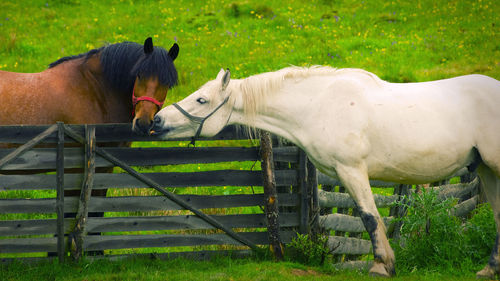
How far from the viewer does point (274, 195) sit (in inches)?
256

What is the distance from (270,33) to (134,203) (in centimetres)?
1060

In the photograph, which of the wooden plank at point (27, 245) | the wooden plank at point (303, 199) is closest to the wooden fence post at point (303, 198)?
the wooden plank at point (303, 199)

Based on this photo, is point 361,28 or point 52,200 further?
point 361,28

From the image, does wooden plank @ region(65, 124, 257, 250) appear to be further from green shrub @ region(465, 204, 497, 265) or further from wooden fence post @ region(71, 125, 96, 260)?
green shrub @ region(465, 204, 497, 265)

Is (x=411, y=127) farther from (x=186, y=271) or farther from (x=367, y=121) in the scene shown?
(x=186, y=271)

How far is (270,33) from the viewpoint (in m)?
15.9

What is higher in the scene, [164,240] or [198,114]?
[198,114]

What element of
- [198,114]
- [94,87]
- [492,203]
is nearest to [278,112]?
[198,114]

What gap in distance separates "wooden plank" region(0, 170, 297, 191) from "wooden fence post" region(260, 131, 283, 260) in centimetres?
21

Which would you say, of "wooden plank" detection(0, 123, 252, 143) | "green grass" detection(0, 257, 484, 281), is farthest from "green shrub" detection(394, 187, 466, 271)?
"wooden plank" detection(0, 123, 252, 143)

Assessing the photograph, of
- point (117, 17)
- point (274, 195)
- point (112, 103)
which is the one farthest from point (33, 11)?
point (274, 195)

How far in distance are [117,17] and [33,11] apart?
10.1 ft

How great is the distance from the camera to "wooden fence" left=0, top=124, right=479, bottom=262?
6.16 meters

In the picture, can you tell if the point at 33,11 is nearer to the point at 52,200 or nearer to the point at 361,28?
the point at 361,28
